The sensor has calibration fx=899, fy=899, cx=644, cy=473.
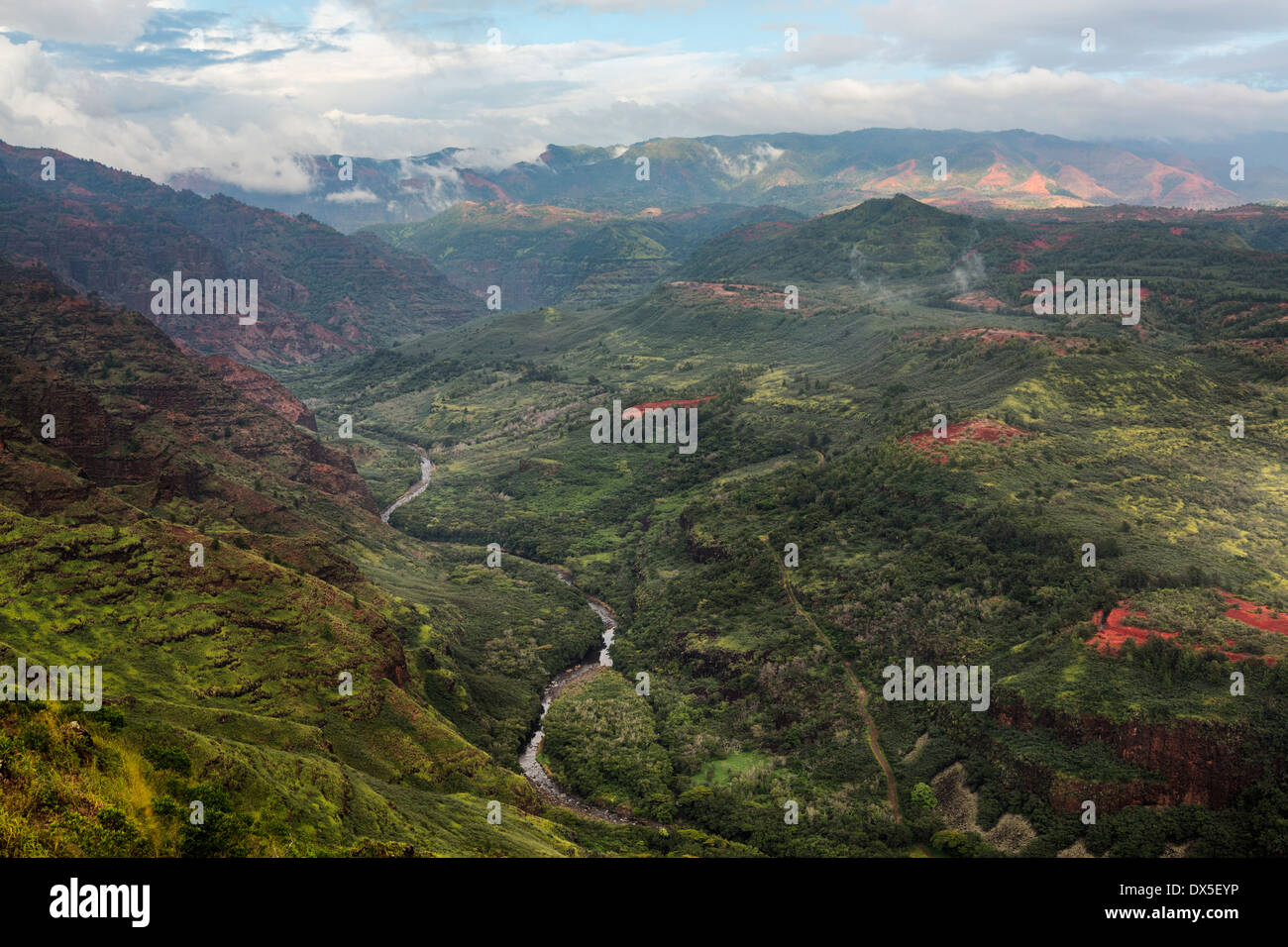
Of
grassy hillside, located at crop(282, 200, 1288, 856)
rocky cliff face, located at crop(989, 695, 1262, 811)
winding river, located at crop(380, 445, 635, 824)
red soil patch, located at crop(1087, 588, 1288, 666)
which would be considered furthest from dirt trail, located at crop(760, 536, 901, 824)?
winding river, located at crop(380, 445, 635, 824)

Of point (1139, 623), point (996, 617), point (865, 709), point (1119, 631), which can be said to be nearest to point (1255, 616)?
point (1139, 623)

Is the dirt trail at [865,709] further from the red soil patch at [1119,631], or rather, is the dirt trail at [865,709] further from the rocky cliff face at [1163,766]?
the red soil patch at [1119,631]

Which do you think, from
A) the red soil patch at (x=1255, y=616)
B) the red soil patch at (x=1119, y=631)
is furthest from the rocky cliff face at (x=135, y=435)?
the red soil patch at (x=1255, y=616)

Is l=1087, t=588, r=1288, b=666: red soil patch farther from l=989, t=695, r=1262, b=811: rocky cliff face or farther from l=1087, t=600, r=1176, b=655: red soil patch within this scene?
l=989, t=695, r=1262, b=811: rocky cliff face
